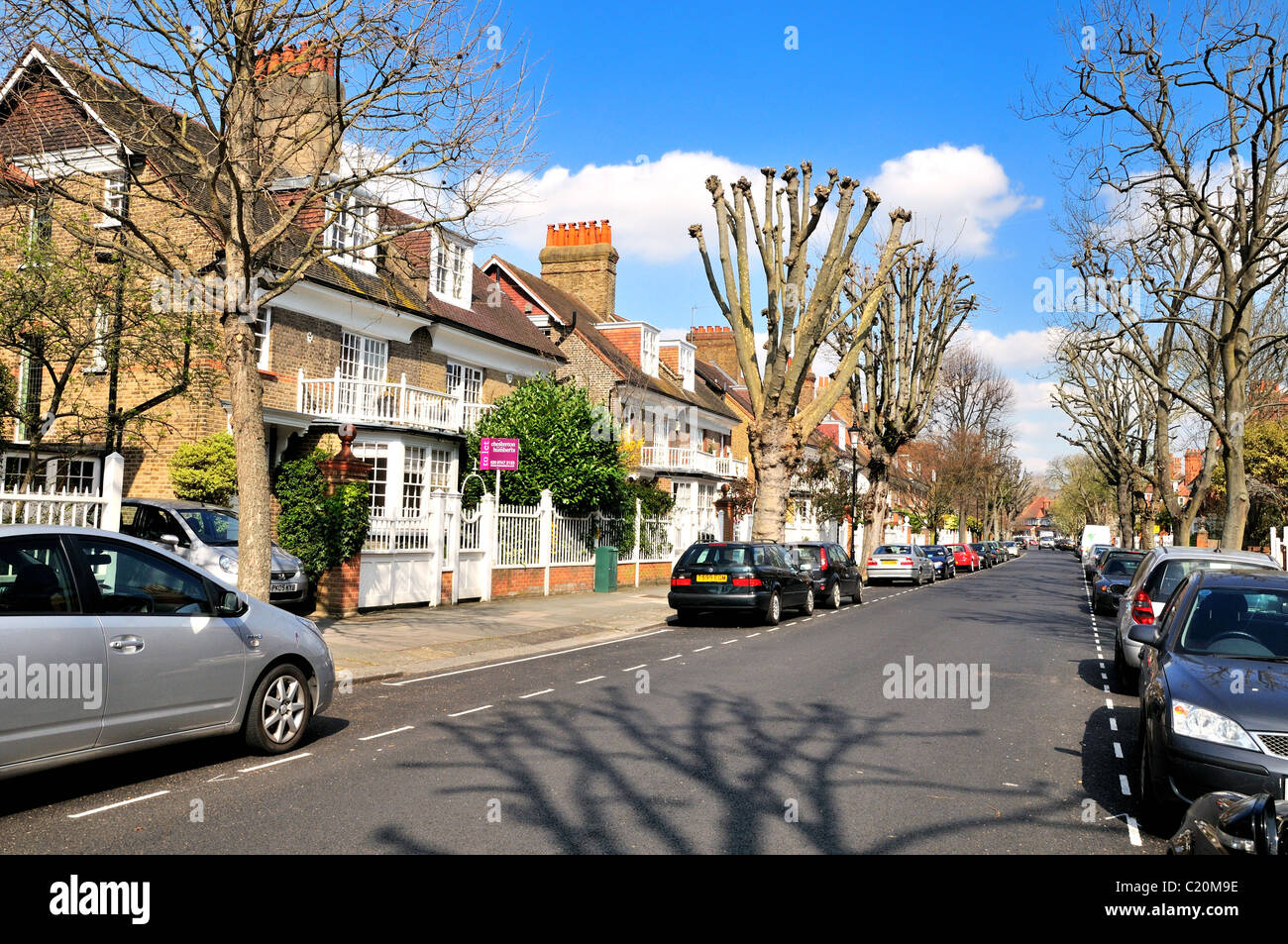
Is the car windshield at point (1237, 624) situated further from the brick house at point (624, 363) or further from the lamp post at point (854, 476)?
the lamp post at point (854, 476)

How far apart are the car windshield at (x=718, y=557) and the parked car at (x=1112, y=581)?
26.7 ft

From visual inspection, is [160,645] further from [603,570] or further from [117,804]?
[603,570]

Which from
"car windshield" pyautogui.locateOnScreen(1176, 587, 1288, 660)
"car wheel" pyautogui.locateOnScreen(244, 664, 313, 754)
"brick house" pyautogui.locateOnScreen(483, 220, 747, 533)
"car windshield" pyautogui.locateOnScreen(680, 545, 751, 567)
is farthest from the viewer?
"brick house" pyautogui.locateOnScreen(483, 220, 747, 533)

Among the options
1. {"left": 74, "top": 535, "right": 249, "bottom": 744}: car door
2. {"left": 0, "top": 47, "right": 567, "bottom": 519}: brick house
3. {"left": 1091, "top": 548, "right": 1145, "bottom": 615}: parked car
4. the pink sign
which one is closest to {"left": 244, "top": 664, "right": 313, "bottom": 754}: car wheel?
{"left": 74, "top": 535, "right": 249, "bottom": 744}: car door

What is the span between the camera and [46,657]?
5.48 m

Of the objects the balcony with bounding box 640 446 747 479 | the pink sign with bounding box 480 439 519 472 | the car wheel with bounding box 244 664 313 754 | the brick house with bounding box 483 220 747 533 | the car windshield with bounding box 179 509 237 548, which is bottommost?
the car wheel with bounding box 244 664 313 754

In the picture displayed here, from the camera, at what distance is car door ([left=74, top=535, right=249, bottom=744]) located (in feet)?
19.6

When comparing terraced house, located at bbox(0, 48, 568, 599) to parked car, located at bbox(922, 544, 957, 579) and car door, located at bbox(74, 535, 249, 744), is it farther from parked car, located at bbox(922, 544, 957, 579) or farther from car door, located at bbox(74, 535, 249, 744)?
parked car, located at bbox(922, 544, 957, 579)

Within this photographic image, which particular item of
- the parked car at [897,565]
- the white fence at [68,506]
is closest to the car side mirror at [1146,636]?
the white fence at [68,506]

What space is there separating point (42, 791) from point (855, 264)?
32538mm

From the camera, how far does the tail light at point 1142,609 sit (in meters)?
10.9

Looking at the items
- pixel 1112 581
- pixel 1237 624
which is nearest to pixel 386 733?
pixel 1237 624

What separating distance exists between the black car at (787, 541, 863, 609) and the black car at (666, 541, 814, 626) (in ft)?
12.0

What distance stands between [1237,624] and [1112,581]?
52.1 feet
